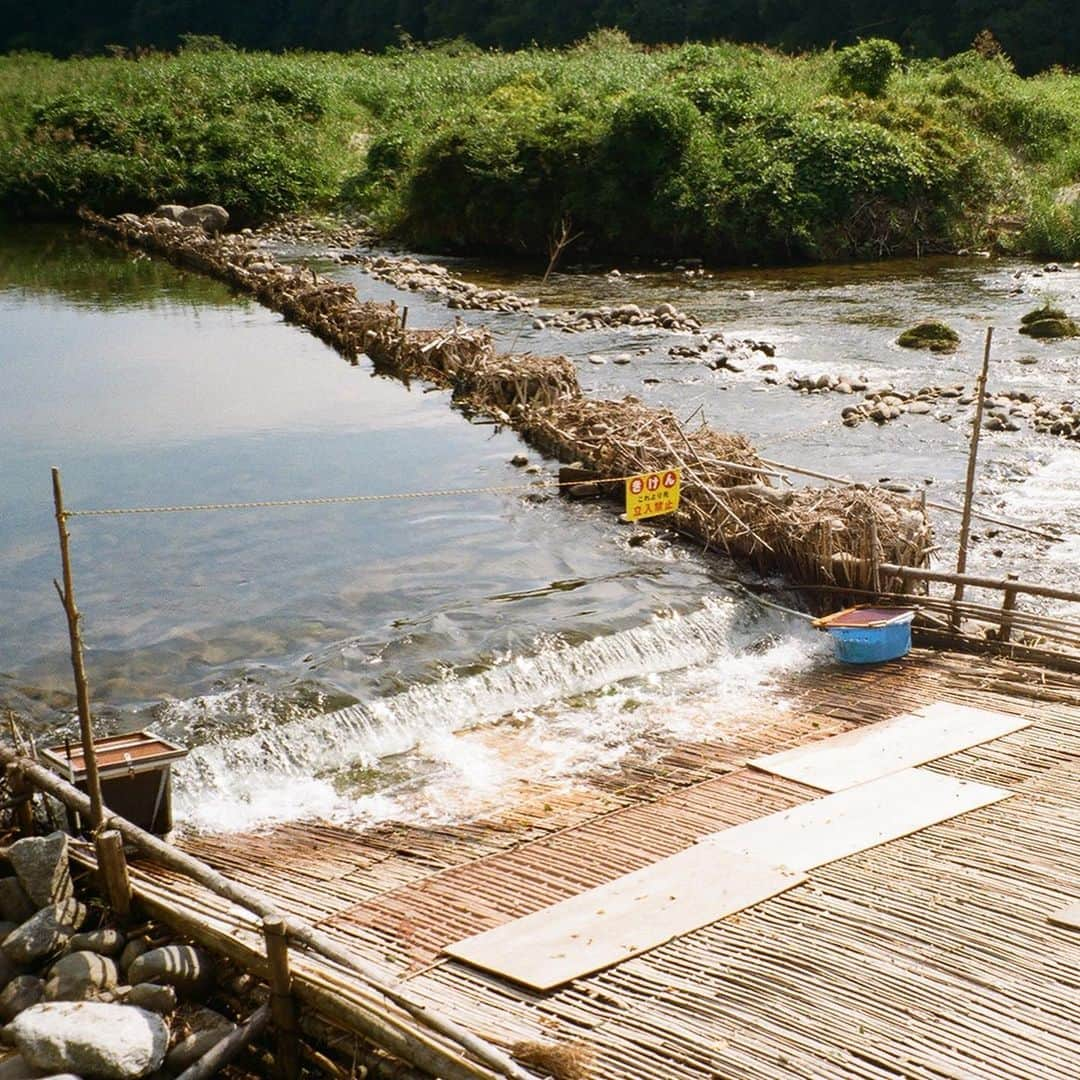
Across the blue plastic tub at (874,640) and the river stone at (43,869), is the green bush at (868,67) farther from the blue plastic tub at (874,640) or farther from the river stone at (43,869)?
the river stone at (43,869)

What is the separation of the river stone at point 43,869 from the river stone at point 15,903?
0.20 feet

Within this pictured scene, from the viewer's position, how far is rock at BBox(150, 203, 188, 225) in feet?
108

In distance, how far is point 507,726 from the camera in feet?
30.2

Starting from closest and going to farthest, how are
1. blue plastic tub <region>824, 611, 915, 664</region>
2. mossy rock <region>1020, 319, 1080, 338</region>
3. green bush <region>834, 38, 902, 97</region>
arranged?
blue plastic tub <region>824, 611, 915, 664</region>
mossy rock <region>1020, 319, 1080, 338</region>
green bush <region>834, 38, 902, 97</region>

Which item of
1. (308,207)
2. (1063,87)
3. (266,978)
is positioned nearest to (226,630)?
(266,978)

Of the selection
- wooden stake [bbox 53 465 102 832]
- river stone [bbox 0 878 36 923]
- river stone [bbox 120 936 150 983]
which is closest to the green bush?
wooden stake [bbox 53 465 102 832]

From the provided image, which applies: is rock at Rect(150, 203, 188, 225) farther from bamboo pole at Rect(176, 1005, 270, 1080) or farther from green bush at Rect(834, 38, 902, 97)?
bamboo pole at Rect(176, 1005, 270, 1080)

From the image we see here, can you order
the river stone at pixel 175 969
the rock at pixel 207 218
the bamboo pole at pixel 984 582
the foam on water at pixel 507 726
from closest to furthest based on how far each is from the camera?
the river stone at pixel 175 969 → the foam on water at pixel 507 726 → the bamboo pole at pixel 984 582 → the rock at pixel 207 218

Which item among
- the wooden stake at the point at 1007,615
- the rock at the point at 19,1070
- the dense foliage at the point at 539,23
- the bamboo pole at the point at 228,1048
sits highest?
the dense foliage at the point at 539,23

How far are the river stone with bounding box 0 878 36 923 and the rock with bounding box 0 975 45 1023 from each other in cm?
47

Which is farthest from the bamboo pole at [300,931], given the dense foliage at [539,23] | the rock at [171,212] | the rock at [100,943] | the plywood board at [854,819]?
the dense foliage at [539,23]

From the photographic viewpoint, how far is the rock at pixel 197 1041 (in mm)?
5559

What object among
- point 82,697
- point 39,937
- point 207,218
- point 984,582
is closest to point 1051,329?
point 984,582

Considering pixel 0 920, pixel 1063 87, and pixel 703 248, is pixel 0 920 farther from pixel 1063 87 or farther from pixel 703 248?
pixel 1063 87
